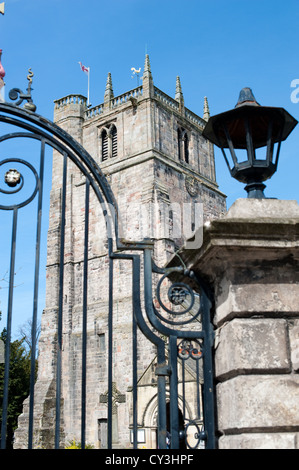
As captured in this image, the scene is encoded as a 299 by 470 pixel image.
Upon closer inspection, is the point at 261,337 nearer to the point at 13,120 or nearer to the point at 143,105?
the point at 13,120

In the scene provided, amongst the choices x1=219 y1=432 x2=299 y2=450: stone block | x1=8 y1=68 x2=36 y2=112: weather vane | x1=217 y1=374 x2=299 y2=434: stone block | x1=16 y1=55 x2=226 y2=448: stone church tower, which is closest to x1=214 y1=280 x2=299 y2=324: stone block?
x1=217 y1=374 x2=299 y2=434: stone block

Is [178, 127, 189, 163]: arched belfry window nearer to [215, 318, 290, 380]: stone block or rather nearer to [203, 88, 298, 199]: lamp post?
[203, 88, 298, 199]: lamp post

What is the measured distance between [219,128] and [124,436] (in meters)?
20.2

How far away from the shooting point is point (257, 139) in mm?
3699

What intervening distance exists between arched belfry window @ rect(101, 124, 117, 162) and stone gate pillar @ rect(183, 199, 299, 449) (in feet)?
86.4

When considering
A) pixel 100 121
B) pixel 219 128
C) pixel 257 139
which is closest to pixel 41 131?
pixel 219 128

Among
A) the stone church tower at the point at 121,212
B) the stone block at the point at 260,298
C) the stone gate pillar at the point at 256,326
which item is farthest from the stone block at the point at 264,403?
the stone church tower at the point at 121,212

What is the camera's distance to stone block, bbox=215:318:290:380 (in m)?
2.87

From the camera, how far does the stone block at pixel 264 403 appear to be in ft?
9.04

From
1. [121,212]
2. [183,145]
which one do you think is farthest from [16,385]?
[183,145]

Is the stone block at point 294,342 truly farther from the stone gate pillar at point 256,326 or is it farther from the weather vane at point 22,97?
the weather vane at point 22,97

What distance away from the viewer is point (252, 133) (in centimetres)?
363

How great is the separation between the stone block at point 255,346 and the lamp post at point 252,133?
96 centimetres

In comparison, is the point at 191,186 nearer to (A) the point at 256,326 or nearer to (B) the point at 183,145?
(B) the point at 183,145
